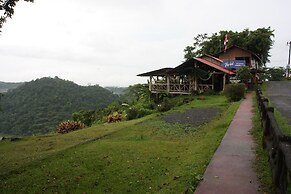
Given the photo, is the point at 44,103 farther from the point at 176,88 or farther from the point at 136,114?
the point at 136,114

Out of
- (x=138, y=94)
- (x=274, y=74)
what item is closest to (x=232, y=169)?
(x=138, y=94)

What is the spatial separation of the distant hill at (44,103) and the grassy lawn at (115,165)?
27626 millimetres

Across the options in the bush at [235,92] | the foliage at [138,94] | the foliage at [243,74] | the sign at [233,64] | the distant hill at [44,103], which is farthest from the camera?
the distant hill at [44,103]

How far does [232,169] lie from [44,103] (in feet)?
158

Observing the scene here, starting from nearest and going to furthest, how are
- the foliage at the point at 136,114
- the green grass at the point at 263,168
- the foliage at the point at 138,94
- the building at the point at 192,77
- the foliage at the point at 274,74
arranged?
the green grass at the point at 263,168 < the foliage at the point at 136,114 < the building at the point at 192,77 < the foliage at the point at 138,94 < the foliage at the point at 274,74

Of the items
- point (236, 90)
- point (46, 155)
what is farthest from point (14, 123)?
point (46, 155)

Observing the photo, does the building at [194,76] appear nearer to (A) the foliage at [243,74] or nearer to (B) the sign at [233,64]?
(B) the sign at [233,64]

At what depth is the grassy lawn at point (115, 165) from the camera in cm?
606

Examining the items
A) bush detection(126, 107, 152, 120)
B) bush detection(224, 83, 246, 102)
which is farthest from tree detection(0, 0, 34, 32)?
bush detection(224, 83, 246, 102)

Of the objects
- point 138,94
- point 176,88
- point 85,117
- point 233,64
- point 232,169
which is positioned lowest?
point 85,117

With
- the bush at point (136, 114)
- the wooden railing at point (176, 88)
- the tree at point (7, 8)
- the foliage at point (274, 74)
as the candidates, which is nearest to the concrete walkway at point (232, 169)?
the tree at point (7, 8)

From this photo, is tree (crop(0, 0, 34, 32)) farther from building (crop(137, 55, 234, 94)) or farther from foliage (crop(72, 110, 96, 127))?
building (crop(137, 55, 234, 94))

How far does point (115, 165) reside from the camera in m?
7.47

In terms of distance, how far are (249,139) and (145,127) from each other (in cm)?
554
